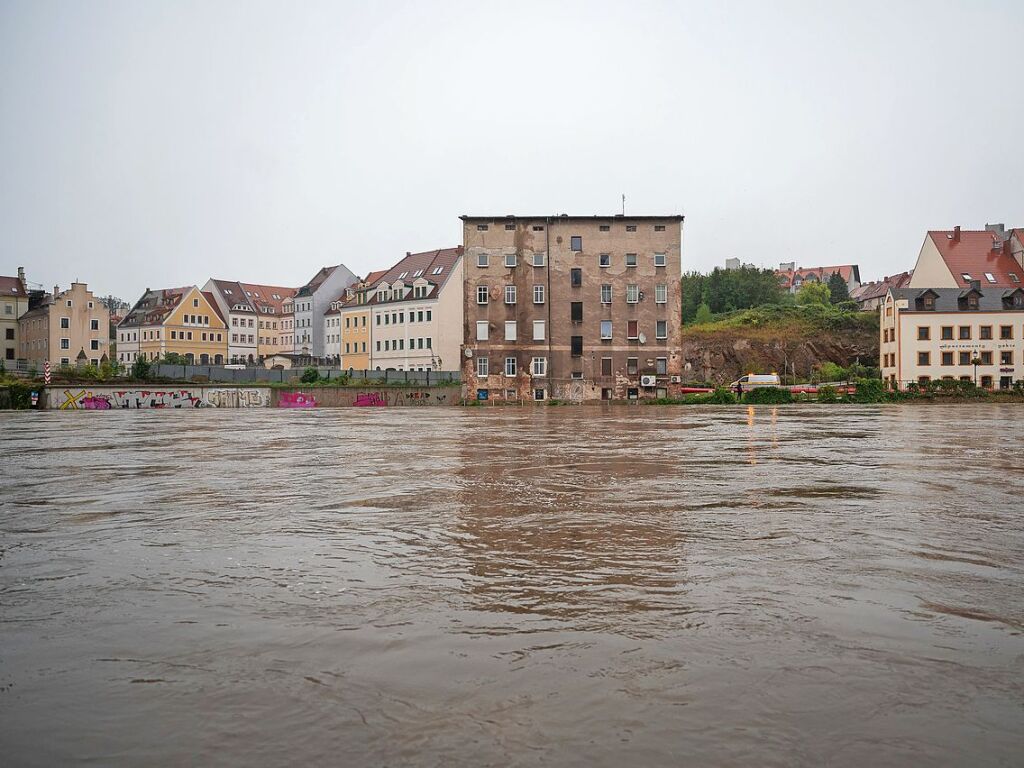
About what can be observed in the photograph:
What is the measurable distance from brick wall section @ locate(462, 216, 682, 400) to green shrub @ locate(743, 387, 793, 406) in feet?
21.1

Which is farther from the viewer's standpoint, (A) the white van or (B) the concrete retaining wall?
(A) the white van

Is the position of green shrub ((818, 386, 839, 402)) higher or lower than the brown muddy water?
higher

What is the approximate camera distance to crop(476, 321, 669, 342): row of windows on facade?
70.6 m

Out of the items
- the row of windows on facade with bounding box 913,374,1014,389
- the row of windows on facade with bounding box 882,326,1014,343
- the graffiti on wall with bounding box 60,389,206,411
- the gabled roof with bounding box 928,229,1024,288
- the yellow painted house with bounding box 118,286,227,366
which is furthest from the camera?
the yellow painted house with bounding box 118,286,227,366

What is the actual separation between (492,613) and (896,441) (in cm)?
2174

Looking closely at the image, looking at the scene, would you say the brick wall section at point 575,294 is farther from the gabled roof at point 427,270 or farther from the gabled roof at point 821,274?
the gabled roof at point 821,274

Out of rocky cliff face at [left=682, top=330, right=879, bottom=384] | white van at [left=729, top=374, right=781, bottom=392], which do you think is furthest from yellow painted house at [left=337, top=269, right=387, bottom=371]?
white van at [left=729, top=374, right=781, bottom=392]

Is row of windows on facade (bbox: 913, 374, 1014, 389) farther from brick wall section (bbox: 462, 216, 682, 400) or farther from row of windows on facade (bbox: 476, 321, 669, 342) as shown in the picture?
row of windows on facade (bbox: 476, 321, 669, 342)

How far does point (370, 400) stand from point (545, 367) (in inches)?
609

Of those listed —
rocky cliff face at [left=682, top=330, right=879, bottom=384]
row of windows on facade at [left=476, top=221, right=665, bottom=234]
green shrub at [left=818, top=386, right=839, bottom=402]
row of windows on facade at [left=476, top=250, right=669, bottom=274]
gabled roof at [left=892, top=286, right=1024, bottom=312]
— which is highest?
row of windows on facade at [left=476, top=221, right=665, bottom=234]

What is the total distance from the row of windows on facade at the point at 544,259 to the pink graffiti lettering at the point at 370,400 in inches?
569

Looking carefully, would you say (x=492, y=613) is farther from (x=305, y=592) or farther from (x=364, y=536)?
(x=364, y=536)

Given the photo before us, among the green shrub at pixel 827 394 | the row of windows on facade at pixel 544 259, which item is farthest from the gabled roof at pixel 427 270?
the green shrub at pixel 827 394

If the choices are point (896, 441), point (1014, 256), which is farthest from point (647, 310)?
point (896, 441)
